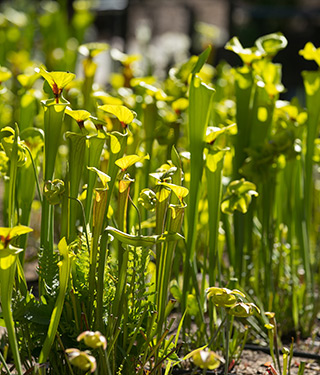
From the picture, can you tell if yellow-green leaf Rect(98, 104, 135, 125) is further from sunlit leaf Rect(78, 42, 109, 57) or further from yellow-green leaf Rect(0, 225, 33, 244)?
sunlit leaf Rect(78, 42, 109, 57)

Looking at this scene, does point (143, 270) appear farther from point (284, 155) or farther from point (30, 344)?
point (284, 155)

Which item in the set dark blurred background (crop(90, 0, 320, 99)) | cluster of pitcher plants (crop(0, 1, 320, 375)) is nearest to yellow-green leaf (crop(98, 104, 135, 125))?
cluster of pitcher plants (crop(0, 1, 320, 375))

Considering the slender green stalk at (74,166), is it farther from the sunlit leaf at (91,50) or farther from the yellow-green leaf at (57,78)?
the sunlit leaf at (91,50)

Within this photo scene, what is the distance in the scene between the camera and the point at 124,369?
104cm

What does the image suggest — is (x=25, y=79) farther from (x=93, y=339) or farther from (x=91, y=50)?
(x=93, y=339)

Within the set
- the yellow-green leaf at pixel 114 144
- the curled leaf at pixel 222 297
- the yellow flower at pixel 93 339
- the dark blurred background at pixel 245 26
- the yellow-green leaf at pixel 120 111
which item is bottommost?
the yellow flower at pixel 93 339

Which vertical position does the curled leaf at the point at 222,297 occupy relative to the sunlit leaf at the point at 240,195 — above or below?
below

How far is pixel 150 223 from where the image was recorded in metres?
1.36

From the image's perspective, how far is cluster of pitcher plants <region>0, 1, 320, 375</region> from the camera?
3.13 feet

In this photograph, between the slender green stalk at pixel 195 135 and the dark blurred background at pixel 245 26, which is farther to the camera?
the dark blurred background at pixel 245 26

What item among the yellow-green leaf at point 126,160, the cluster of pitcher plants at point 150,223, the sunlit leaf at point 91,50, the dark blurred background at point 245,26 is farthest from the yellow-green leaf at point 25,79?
the dark blurred background at point 245,26

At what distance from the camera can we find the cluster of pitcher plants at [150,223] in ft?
3.13

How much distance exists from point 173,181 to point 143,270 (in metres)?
0.17

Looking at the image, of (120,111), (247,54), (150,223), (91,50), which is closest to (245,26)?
(91,50)
